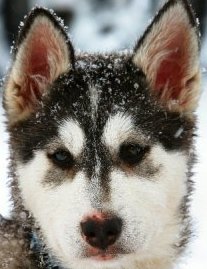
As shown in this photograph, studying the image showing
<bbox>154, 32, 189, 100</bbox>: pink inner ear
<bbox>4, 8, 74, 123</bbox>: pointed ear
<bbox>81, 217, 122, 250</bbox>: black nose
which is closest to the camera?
<bbox>81, 217, 122, 250</bbox>: black nose

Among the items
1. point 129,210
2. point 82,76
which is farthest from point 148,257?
point 82,76

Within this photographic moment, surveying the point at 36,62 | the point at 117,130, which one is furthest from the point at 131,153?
the point at 36,62

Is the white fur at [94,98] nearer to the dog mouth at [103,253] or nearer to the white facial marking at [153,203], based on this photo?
the white facial marking at [153,203]

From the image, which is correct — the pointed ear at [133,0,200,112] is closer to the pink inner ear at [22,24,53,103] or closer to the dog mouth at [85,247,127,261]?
the pink inner ear at [22,24,53,103]

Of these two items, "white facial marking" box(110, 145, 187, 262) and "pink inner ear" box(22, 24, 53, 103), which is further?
"pink inner ear" box(22, 24, 53, 103)

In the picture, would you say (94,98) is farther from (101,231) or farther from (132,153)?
(101,231)

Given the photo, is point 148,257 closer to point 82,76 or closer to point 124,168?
point 124,168

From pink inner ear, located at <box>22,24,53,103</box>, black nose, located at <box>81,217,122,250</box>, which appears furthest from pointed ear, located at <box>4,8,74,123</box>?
black nose, located at <box>81,217,122,250</box>
